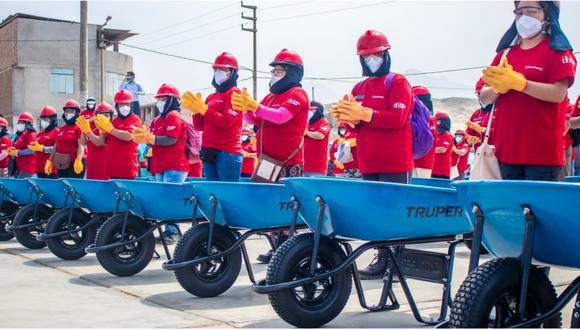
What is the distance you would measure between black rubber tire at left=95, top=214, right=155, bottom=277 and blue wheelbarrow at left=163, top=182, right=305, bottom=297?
115cm

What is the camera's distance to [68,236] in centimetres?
802

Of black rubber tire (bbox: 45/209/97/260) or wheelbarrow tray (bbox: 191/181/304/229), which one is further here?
black rubber tire (bbox: 45/209/97/260)

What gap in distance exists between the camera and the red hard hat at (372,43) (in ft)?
17.7

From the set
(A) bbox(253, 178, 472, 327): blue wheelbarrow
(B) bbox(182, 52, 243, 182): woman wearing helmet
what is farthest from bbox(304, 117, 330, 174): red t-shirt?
(A) bbox(253, 178, 472, 327): blue wheelbarrow

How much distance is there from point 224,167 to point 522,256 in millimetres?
4428

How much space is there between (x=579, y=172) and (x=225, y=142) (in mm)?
4533

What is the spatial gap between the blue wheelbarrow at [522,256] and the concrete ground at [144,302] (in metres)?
1.49

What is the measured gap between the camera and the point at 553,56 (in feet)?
14.2

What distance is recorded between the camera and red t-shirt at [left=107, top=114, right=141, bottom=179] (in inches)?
336

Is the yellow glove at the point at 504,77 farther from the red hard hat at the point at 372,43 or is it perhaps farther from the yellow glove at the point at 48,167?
the yellow glove at the point at 48,167

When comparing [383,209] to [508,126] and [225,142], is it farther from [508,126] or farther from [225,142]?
[225,142]

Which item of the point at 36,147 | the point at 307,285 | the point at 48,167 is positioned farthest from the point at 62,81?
the point at 307,285

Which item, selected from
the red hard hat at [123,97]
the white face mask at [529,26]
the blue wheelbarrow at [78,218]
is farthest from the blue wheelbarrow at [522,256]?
the red hard hat at [123,97]

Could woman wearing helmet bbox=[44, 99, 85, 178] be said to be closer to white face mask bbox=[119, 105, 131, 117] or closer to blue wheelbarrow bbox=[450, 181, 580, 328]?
white face mask bbox=[119, 105, 131, 117]
